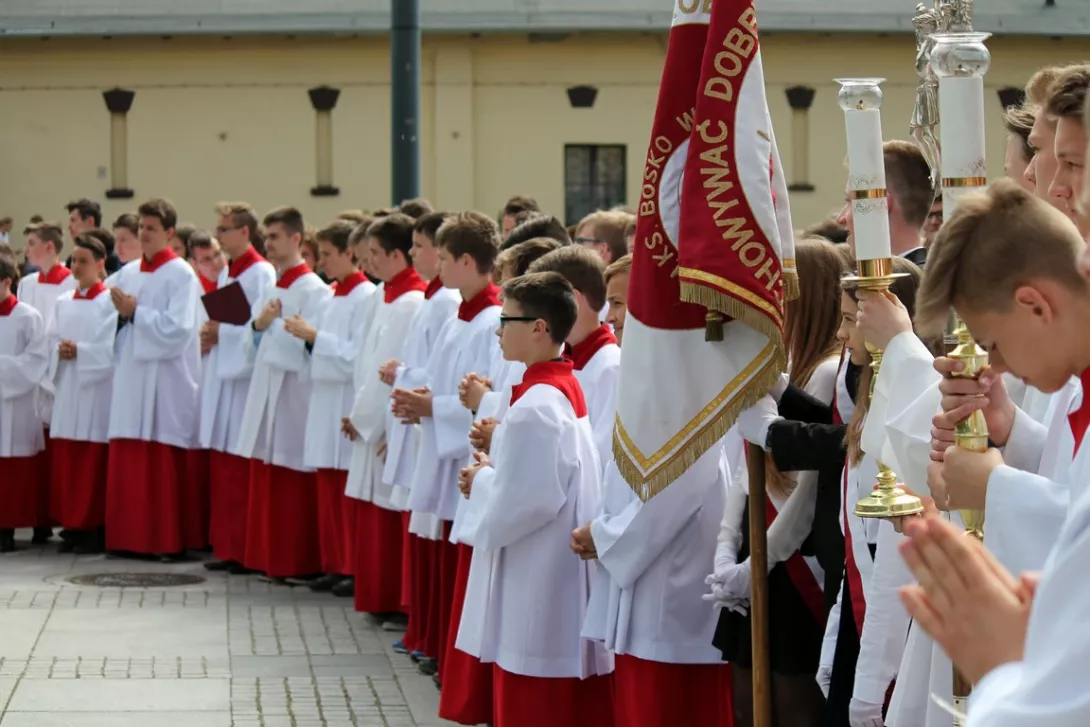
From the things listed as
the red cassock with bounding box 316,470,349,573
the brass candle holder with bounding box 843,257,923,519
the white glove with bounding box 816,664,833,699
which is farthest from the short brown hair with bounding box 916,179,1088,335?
the red cassock with bounding box 316,470,349,573

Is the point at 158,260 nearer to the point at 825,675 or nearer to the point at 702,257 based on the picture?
the point at 702,257

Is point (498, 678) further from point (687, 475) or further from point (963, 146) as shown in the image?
point (963, 146)

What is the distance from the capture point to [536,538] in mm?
6273

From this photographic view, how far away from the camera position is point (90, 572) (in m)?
11.5

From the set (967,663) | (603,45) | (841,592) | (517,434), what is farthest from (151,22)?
(967,663)

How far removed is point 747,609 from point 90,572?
24.1 feet

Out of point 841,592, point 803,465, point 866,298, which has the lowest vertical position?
point 841,592

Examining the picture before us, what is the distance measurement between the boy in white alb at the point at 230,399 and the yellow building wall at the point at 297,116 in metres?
15.7

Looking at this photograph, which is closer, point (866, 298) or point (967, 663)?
point (967, 663)

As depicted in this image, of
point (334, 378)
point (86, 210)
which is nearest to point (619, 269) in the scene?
point (334, 378)

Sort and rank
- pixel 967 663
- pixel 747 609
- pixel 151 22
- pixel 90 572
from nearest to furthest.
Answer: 1. pixel 967 663
2. pixel 747 609
3. pixel 90 572
4. pixel 151 22

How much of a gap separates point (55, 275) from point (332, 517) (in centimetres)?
392

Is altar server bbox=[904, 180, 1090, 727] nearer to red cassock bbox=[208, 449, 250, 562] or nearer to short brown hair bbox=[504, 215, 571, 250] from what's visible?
short brown hair bbox=[504, 215, 571, 250]

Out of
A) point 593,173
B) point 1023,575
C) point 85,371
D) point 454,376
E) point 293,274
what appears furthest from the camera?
point 593,173
